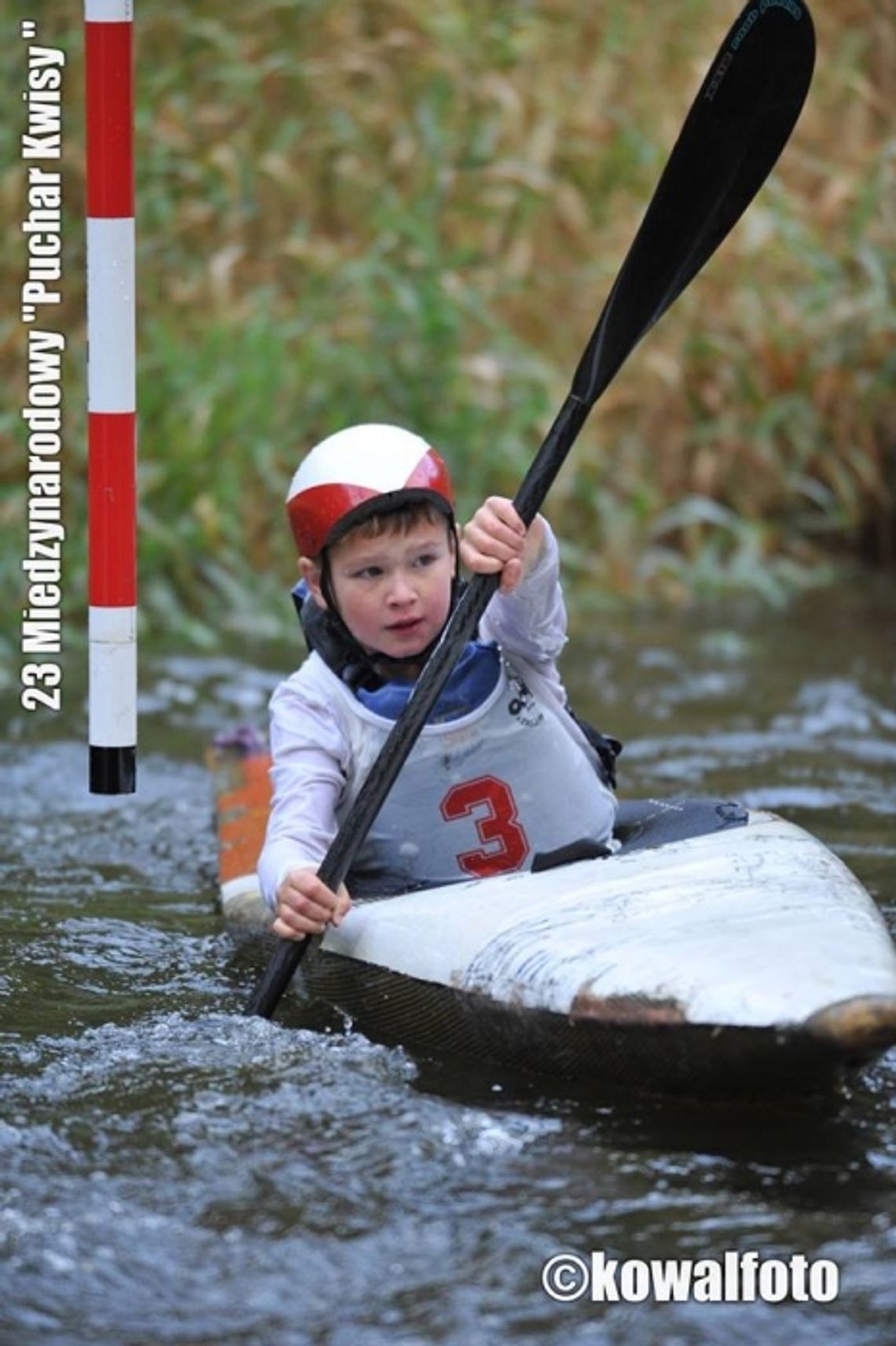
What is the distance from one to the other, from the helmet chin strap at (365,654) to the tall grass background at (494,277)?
3724 millimetres

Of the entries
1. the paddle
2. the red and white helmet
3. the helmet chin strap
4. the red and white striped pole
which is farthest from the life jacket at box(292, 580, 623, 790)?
the paddle

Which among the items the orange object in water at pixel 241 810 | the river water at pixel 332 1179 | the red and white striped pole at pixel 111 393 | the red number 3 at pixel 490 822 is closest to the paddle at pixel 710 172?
the river water at pixel 332 1179

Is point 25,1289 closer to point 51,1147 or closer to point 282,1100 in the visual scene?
point 51,1147

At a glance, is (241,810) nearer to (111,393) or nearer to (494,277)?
(111,393)

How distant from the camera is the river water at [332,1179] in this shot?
2568mm

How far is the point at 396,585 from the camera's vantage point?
12.2ft

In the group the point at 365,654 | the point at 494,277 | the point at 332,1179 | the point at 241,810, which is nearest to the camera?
the point at 332,1179

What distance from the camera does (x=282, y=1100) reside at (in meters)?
3.13

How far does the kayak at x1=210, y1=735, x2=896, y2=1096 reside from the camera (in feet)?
9.50

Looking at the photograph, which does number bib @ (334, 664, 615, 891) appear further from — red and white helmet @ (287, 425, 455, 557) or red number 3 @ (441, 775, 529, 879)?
red and white helmet @ (287, 425, 455, 557)

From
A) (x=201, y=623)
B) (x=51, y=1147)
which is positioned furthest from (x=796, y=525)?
(x=51, y=1147)

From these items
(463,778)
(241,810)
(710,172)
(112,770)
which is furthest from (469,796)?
(241,810)

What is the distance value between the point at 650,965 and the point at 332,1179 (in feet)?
1.77

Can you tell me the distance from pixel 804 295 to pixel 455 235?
136 centimetres
